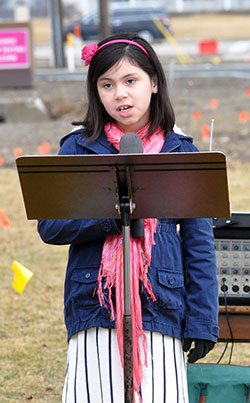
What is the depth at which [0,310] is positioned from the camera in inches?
253

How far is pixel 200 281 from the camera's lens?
9.77 ft

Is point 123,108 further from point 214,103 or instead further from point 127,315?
point 214,103

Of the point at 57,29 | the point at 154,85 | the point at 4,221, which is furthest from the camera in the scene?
the point at 57,29

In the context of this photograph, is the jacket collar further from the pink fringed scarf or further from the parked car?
the parked car

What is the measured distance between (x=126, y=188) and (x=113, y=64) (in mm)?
533

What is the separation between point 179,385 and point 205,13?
4996cm

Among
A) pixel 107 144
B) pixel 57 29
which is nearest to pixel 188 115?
pixel 57 29

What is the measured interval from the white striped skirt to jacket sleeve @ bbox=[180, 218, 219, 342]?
105 millimetres

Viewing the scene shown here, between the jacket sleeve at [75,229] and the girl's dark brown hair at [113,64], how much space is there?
168 mm

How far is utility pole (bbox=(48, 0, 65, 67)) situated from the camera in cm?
2320

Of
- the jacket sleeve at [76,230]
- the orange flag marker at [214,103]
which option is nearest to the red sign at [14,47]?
the orange flag marker at [214,103]

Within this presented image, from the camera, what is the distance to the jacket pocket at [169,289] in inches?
116

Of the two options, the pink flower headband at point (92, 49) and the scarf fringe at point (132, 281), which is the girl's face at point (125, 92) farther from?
the scarf fringe at point (132, 281)

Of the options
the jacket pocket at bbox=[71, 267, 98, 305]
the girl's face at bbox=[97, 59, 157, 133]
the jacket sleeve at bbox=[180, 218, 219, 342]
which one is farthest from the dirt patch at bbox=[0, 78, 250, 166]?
the jacket pocket at bbox=[71, 267, 98, 305]
